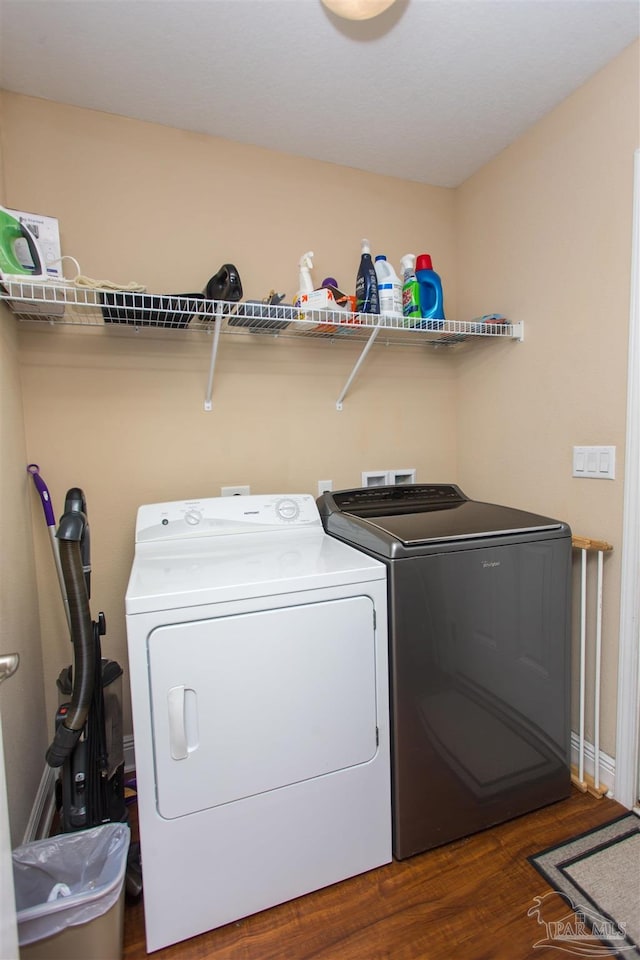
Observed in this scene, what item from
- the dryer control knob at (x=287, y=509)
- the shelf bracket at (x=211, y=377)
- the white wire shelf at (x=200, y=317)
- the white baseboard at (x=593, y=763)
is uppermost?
the white wire shelf at (x=200, y=317)

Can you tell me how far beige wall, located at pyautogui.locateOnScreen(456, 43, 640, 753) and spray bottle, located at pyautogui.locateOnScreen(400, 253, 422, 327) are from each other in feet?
1.33

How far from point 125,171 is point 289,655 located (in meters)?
1.88

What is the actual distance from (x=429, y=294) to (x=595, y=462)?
3.24 feet

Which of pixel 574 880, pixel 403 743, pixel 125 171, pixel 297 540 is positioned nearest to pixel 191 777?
pixel 403 743

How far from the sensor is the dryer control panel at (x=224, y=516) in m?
1.69

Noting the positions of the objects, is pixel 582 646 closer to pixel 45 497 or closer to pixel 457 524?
pixel 457 524

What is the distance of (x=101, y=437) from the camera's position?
71.8 inches

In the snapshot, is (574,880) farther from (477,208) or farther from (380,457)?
(477,208)

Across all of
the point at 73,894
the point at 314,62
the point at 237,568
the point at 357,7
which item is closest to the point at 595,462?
the point at 237,568

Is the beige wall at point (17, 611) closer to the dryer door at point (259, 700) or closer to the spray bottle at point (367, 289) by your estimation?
the dryer door at point (259, 700)

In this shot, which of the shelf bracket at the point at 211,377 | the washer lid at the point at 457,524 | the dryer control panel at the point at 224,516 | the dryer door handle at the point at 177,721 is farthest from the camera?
the shelf bracket at the point at 211,377

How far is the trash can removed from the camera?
1.01 m

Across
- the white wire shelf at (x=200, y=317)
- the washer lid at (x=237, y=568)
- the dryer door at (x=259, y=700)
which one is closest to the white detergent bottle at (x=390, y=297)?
the white wire shelf at (x=200, y=317)

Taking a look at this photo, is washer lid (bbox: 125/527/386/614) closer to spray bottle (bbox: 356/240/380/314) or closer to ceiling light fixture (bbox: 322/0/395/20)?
spray bottle (bbox: 356/240/380/314)
